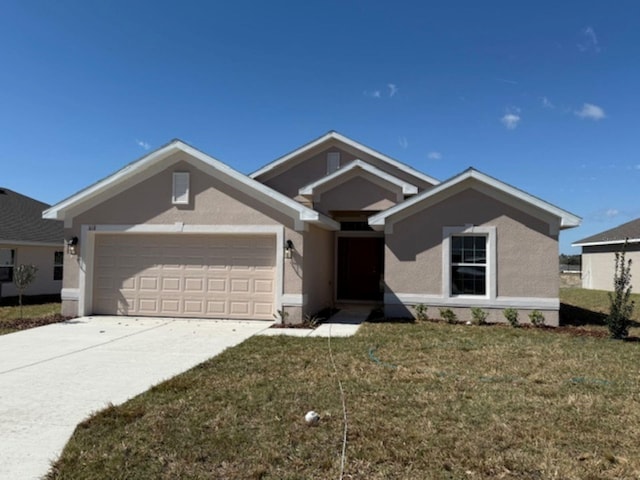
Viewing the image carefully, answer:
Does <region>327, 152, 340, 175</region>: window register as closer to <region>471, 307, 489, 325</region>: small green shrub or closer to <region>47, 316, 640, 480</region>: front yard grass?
<region>471, 307, 489, 325</region>: small green shrub

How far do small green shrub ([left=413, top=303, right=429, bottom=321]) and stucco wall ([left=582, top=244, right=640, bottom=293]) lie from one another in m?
18.5

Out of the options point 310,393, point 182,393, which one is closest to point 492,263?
point 310,393

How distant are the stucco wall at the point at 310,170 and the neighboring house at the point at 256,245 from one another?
4.70 meters

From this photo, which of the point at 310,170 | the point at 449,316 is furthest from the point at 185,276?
the point at 449,316

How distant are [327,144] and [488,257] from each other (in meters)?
7.93

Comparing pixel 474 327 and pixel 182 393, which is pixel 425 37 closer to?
pixel 474 327

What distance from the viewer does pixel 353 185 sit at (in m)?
14.4

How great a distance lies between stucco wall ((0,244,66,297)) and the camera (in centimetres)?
1836

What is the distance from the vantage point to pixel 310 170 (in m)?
16.9

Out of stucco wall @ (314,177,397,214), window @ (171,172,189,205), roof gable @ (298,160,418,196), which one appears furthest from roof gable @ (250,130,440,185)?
window @ (171,172,189,205)

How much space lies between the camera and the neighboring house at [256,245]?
11.3 m

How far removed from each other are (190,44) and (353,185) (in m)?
7.42

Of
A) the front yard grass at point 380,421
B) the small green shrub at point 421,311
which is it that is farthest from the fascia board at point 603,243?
the front yard grass at point 380,421

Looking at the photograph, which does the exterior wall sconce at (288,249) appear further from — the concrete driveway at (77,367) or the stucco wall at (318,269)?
the concrete driveway at (77,367)
